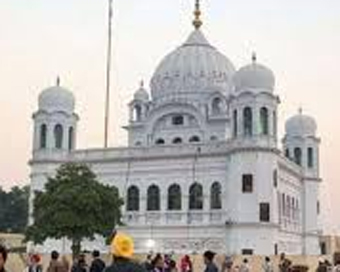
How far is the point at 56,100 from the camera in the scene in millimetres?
64438

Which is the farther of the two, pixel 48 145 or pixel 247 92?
pixel 48 145

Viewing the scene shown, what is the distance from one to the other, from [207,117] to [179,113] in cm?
225

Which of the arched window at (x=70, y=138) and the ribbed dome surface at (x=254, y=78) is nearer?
the ribbed dome surface at (x=254, y=78)

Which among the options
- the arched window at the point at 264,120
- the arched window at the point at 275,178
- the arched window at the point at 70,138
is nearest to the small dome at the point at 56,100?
the arched window at the point at 70,138

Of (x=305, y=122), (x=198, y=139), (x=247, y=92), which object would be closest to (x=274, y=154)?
(x=247, y=92)

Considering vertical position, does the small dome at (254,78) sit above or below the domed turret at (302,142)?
above

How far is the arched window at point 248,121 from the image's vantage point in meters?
58.2

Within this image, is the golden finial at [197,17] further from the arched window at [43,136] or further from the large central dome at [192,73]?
the arched window at [43,136]

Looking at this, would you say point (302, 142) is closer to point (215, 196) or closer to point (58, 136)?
point (215, 196)

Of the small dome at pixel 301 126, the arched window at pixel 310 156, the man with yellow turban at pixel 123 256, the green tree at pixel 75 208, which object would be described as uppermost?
the small dome at pixel 301 126

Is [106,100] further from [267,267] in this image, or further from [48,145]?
[267,267]

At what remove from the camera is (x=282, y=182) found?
62.6 metres

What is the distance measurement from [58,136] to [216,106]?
12.9 metres

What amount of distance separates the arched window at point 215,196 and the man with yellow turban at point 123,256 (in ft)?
168
